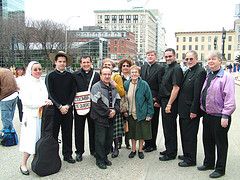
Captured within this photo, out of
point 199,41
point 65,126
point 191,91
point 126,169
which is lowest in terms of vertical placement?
point 126,169

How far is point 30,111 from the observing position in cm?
403

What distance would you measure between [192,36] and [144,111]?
9769 cm

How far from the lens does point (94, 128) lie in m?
A: 4.77

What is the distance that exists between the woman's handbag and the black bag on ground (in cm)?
55

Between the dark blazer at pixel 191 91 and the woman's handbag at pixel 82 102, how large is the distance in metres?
1.88

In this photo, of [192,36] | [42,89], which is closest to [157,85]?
[42,89]

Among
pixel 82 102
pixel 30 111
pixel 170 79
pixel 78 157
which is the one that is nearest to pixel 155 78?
pixel 170 79

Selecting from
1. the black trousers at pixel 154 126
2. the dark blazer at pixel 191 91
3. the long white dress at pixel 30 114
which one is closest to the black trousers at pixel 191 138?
the dark blazer at pixel 191 91

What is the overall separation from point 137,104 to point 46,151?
79.3 inches

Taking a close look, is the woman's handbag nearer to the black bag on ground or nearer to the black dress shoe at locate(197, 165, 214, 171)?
the black bag on ground

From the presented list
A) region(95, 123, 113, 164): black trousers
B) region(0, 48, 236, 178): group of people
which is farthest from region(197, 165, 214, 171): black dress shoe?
region(95, 123, 113, 164): black trousers

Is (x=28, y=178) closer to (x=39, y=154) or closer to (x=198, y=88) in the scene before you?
(x=39, y=154)

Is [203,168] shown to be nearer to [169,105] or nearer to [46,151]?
[169,105]

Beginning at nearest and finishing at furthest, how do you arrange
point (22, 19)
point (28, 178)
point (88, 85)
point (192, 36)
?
point (28, 178) → point (88, 85) → point (22, 19) → point (192, 36)
